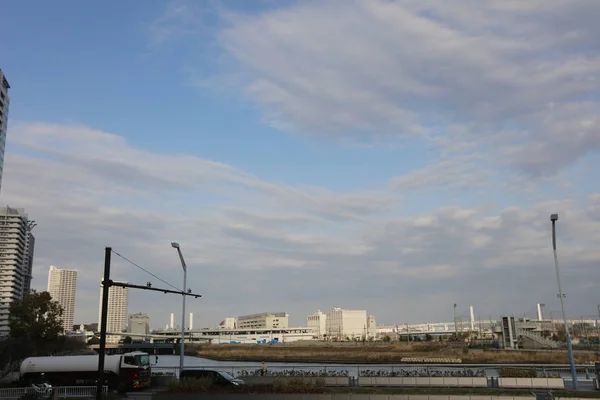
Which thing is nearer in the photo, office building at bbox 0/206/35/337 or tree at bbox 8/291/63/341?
tree at bbox 8/291/63/341

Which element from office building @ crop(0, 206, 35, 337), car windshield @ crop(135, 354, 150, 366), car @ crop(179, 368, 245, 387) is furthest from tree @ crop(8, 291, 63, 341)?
office building @ crop(0, 206, 35, 337)

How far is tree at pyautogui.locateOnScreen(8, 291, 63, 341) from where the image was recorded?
67.1m

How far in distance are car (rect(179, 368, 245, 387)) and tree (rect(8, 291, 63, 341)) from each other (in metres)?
43.7

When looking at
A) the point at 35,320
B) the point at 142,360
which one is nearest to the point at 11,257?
the point at 35,320

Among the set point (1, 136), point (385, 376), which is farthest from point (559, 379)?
point (1, 136)

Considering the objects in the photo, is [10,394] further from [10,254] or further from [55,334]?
[10,254]

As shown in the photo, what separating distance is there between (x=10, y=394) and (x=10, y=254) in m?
166

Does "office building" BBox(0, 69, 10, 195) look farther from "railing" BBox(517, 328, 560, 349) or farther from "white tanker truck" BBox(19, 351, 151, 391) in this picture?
"railing" BBox(517, 328, 560, 349)

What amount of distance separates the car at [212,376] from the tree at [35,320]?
4375 cm

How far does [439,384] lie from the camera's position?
A: 3197 cm

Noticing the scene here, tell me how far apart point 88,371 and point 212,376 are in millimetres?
10849

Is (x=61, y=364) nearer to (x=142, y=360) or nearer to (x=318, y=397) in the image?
(x=142, y=360)

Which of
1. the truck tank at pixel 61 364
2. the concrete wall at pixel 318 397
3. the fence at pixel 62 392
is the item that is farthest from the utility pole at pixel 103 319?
the truck tank at pixel 61 364

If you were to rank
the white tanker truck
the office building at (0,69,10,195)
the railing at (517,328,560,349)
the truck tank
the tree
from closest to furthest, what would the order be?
the white tanker truck, the truck tank, the tree, the railing at (517,328,560,349), the office building at (0,69,10,195)
